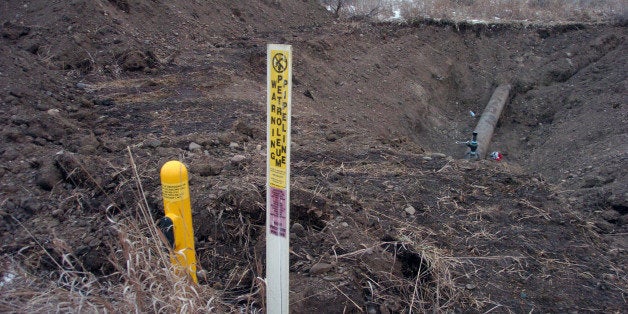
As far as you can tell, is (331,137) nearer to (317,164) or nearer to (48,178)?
(317,164)

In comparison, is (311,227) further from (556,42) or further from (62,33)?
(556,42)

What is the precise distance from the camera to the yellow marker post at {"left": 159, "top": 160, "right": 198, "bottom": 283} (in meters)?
2.66

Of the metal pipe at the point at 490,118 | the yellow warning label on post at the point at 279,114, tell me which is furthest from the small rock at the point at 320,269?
the metal pipe at the point at 490,118

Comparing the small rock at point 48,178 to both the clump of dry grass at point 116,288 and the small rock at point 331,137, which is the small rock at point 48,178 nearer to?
the clump of dry grass at point 116,288

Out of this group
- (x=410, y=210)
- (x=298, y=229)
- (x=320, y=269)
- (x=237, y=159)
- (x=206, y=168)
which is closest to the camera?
(x=320, y=269)

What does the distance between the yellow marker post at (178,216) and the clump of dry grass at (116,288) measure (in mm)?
67

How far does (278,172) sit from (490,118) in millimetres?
7558

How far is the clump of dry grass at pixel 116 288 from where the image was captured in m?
2.45

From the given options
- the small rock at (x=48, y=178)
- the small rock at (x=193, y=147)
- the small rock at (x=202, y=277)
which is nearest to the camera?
the small rock at (x=202, y=277)

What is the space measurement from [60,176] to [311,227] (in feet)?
5.73

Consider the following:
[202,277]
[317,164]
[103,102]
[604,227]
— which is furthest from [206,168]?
[604,227]

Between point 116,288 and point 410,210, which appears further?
point 410,210

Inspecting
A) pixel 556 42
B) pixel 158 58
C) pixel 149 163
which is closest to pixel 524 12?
pixel 556 42

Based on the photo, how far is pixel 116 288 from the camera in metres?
2.71
